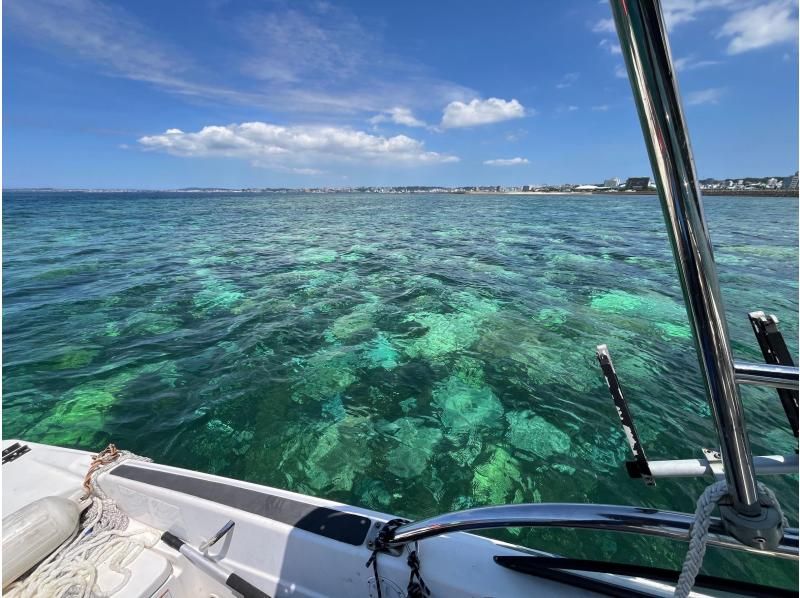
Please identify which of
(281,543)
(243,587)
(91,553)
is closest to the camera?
(243,587)

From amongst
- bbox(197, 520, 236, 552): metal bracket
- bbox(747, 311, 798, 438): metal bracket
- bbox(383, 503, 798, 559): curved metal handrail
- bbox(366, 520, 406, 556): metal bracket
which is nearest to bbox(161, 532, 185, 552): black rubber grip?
bbox(197, 520, 236, 552): metal bracket

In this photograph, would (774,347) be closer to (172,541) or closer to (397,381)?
(172,541)

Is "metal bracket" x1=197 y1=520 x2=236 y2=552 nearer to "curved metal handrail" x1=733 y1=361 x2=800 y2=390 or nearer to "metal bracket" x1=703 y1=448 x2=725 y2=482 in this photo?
"metal bracket" x1=703 y1=448 x2=725 y2=482

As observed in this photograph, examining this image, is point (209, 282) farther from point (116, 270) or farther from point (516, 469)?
point (516, 469)

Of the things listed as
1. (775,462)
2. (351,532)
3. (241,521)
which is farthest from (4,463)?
(775,462)

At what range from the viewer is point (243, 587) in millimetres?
2324

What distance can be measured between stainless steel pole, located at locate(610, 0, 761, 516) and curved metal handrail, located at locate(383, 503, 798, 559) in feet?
0.59

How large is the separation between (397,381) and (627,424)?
190 inches

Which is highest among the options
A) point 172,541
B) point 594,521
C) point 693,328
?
point 693,328

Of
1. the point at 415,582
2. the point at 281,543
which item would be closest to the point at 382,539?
the point at 415,582

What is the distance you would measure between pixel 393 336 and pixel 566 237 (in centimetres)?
2005

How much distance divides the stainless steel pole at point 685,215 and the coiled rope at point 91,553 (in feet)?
11.5

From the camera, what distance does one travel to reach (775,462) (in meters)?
1.34

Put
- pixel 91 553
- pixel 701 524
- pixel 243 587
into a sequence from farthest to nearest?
pixel 91 553
pixel 243 587
pixel 701 524
